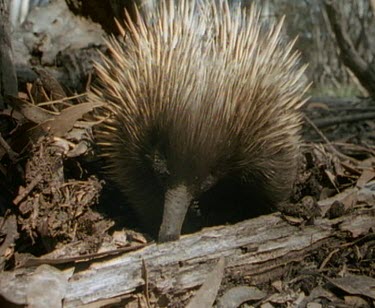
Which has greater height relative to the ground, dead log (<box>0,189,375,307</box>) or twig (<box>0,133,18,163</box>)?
Result: twig (<box>0,133,18,163</box>)

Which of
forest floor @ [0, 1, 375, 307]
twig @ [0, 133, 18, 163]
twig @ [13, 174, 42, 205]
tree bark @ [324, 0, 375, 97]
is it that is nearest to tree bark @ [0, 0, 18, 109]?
forest floor @ [0, 1, 375, 307]

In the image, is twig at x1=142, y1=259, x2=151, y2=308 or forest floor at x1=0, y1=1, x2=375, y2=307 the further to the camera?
forest floor at x1=0, y1=1, x2=375, y2=307

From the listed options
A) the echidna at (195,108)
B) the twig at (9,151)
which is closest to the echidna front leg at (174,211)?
the echidna at (195,108)

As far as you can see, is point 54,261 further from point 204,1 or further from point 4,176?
point 204,1

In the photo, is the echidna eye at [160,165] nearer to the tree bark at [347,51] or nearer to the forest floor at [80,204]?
the forest floor at [80,204]

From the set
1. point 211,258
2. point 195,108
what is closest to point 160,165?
point 195,108

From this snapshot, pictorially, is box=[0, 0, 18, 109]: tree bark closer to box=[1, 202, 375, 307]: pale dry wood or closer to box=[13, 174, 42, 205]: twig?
box=[13, 174, 42, 205]: twig

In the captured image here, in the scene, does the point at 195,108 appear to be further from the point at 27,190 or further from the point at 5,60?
the point at 5,60
